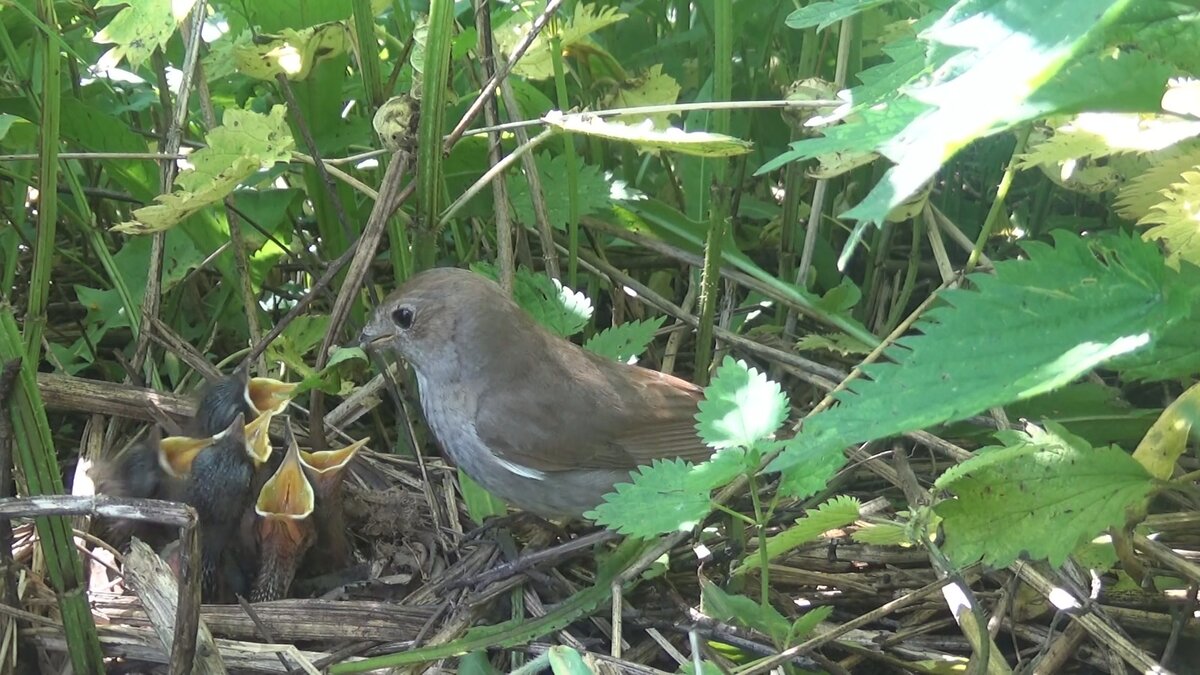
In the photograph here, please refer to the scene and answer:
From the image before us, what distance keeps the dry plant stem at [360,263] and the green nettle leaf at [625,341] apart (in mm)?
679

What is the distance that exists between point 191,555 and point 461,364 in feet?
4.06

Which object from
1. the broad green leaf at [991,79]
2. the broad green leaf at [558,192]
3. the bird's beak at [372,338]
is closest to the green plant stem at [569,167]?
the broad green leaf at [558,192]

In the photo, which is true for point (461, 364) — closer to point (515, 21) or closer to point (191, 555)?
point (515, 21)

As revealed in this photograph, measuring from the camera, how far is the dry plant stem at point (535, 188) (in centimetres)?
309

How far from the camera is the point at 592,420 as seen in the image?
3072 mm

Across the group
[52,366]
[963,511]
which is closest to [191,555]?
[963,511]

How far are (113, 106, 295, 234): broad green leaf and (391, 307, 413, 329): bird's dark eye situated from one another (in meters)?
0.70

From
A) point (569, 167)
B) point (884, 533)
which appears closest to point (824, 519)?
point (884, 533)

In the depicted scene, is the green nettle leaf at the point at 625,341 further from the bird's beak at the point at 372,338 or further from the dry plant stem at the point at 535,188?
the bird's beak at the point at 372,338

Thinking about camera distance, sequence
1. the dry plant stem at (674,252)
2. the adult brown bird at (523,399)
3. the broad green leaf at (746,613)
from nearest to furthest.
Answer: the broad green leaf at (746,613) < the adult brown bird at (523,399) < the dry plant stem at (674,252)

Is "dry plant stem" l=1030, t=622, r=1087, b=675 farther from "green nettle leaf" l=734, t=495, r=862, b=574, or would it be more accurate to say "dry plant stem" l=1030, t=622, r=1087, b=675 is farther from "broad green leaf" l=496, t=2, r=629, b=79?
"broad green leaf" l=496, t=2, r=629, b=79

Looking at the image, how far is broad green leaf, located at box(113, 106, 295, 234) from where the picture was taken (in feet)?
7.78

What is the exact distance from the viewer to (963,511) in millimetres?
1891

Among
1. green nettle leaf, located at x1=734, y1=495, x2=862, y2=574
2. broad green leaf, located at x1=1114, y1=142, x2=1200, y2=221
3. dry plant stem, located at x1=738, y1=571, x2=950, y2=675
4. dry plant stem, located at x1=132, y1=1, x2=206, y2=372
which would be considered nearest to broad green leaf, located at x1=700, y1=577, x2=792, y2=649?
dry plant stem, located at x1=738, y1=571, x2=950, y2=675
